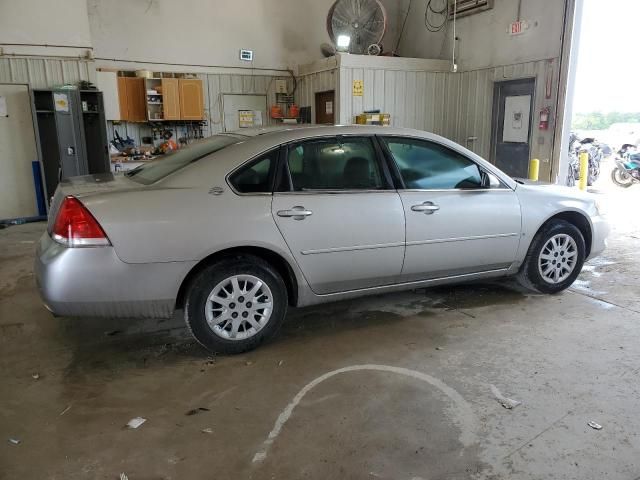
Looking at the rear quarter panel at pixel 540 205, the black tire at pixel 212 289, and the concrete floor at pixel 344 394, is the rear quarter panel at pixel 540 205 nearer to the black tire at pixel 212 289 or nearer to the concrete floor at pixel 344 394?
the concrete floor at pixel 344 394

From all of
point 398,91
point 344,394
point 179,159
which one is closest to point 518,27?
point 398,91

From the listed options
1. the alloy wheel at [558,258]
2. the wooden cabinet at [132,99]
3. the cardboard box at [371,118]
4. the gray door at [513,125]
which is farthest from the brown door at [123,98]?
the alloy wheel at [558,258]

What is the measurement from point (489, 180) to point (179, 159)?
2145 mm

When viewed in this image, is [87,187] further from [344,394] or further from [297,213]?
[344,394]

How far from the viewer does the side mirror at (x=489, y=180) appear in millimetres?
3549

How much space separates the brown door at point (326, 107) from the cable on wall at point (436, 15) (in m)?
2.36

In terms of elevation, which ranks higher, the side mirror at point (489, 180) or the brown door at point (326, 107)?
the brown door at point (326, 107)

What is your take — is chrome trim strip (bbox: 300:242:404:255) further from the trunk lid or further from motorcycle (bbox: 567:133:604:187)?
motorcycle (bbox: 567:133:604:187)

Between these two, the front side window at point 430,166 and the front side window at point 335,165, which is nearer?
the front side window at point 335,165

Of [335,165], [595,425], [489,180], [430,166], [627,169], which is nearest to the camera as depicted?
[595,425]

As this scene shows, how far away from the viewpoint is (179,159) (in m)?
3.21

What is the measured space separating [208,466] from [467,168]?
8.36 feet

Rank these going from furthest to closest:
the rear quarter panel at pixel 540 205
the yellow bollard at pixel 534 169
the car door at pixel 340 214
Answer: the yellow bollard at pixel 534 169 < the rear quarter panel at pixel 540 205 < the car door at pixel 340 214

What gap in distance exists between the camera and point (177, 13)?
7.82m
